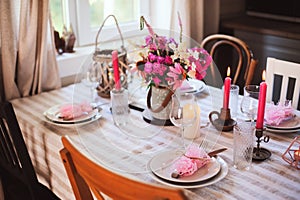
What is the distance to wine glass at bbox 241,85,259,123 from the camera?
5.83 feet

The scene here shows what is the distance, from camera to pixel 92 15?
8.66ft

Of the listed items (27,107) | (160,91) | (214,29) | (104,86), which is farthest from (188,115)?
(214,29)

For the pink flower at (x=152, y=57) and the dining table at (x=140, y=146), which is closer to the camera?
the dining table at (x=140, y=146)

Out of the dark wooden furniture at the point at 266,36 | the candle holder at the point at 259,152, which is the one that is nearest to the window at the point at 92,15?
the dark wooden furniture at the point at 266,36

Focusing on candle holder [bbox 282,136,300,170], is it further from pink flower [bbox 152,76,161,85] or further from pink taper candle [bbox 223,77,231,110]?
pink flower [bbox 152,76,161,85]

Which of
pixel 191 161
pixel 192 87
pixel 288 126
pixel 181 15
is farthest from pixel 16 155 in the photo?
pixel 181 15

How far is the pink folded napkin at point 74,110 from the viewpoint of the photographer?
1.82 metres

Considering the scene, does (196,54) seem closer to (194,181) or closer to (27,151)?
(194,181)

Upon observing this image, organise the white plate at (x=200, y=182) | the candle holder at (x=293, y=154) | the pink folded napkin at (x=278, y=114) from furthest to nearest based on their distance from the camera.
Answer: the pink folded napkin at (x=278, y=114), the candle holder at (x=293, y=154), the white plate at (x=200, y=182)

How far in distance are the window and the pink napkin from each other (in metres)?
1.36

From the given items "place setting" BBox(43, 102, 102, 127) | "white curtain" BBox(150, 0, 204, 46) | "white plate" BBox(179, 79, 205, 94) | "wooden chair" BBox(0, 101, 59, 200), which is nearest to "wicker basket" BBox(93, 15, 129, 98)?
"place setting" BBox(43, 102, 102, 127)

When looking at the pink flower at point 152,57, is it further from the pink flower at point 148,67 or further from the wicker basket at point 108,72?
the wicker basket at point 108,72

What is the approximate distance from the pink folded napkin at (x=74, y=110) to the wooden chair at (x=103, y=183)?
622mm

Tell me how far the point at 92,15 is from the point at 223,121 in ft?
4.09
